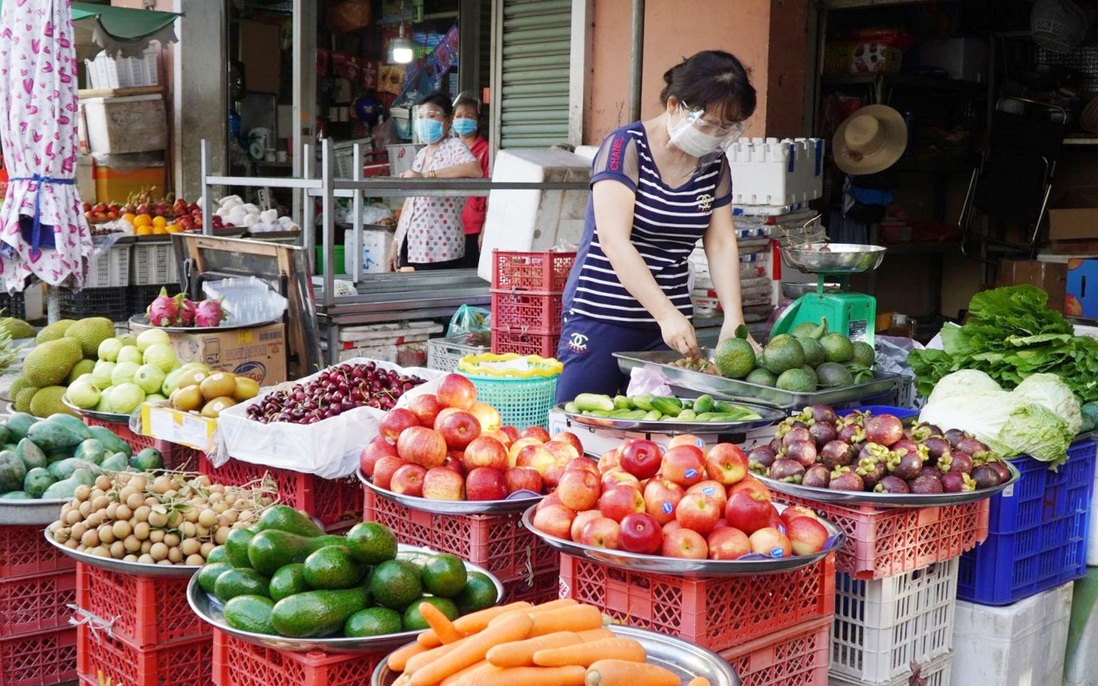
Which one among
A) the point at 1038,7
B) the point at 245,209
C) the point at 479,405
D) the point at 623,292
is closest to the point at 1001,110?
the point at 1038,7

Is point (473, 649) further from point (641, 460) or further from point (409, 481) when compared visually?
point (409, 481)

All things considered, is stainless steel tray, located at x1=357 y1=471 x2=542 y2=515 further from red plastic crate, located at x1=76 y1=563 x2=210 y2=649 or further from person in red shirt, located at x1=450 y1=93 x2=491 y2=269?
person in red shirt, located at x1=450 y1=93 x2=491 y2=269

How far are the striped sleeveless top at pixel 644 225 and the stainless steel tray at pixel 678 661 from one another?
194cm

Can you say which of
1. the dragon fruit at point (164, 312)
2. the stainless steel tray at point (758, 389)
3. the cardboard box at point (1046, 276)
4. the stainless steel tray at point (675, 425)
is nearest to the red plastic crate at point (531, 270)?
the stainless steel tray at point (758, 389)

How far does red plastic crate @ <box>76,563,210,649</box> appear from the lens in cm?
308

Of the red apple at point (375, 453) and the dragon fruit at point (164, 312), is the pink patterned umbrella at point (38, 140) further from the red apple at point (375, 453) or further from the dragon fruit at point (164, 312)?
the red apple at point (375, 453)

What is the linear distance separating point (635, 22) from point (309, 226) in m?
1.94

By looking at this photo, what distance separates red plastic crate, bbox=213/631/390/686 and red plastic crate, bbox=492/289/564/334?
2573 millimetres

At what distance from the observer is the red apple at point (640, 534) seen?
2.42m

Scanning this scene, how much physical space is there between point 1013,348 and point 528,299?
2.03 metres

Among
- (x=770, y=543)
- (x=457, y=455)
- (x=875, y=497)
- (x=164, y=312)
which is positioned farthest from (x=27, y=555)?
(x=875, y=497)

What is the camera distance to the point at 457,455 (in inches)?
122

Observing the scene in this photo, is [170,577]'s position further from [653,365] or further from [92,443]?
[653,365]

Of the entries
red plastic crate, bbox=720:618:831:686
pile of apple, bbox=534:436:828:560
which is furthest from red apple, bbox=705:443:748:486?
red plastic crate, bbox=720:618:831:686
